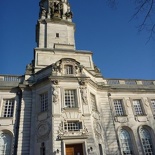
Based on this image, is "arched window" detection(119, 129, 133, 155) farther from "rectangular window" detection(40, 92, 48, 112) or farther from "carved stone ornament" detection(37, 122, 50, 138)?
"rectangular window" detection(40, 92, 48, 112)

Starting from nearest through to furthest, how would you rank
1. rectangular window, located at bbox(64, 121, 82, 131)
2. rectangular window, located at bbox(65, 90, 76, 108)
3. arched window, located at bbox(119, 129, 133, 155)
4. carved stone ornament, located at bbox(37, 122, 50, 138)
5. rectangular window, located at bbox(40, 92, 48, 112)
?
carved stone ornament, located at bbox(37, 122, 50, 138) → rectangular window, located at bbox(64, 121, 82, 131) → rectangular window, located at bbox(65, 90, 76, 108) → rectangular window, located at bbox(40, 92, 48, 112) → arched window, located at bbox(119, 129, 133, 155)

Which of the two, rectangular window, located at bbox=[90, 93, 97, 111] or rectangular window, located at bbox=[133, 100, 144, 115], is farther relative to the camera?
Answer: rectangular window, located at bbox=[133, 100, 144, 115]

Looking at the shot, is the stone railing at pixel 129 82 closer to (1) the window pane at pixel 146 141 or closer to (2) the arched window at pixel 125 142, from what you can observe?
(2) the arched window at pixel 125 142

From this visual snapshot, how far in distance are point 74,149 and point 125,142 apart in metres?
6.76

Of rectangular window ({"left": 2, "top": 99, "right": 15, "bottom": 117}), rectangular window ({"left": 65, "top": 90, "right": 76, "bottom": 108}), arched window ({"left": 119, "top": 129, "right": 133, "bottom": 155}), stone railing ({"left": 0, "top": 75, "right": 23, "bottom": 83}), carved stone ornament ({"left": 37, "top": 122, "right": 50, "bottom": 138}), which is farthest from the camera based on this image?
stone railing ({"left": 0, "top": 75, "right": 23, "bottom": 83})

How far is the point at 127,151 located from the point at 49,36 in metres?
17.7

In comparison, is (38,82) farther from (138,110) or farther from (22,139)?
(138,110)

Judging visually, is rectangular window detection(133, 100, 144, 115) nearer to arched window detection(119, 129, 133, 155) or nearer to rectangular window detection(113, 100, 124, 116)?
rectangular window detection(113, 100, 124, 116)

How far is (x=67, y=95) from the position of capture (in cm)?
1802

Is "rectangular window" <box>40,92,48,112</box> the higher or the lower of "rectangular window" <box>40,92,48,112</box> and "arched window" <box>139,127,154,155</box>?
the higher

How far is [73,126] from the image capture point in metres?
16.4

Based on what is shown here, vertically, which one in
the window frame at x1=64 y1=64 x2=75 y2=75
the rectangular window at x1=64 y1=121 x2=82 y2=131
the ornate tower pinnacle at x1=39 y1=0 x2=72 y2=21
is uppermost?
the ornate tower pinnacle at x1=39 y1=0 x2=72 y2=21

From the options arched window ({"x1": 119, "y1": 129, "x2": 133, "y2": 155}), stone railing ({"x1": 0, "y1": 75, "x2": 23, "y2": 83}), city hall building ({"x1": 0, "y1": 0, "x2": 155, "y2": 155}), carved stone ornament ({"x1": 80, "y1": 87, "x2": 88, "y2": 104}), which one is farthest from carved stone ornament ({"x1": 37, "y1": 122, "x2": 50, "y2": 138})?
arched window ({"x1": 119, "y1": 129, "x2": 133, "y2": 155})

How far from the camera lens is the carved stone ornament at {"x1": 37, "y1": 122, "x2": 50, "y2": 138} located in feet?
52.2
